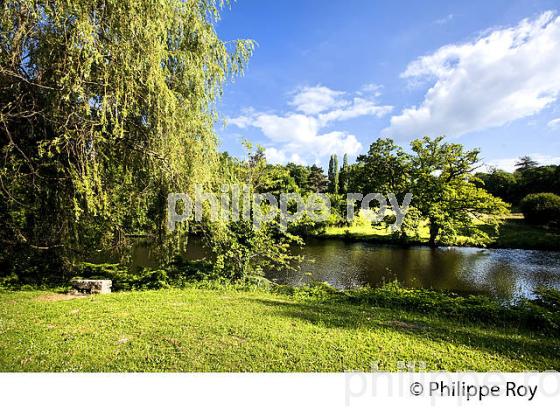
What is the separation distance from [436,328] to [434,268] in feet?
41.3

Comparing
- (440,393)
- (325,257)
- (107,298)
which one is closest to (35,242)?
(107,298)

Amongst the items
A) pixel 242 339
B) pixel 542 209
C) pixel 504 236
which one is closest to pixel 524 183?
pixel 542 209

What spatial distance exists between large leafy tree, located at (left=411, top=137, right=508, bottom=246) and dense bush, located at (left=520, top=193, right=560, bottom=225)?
706cm

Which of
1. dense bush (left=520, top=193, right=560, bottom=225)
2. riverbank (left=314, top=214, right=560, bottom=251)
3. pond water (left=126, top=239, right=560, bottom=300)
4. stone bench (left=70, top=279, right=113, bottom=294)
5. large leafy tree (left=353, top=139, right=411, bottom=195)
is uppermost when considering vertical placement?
large leafy tree (left=353, top=139, right=411, bottom=195)

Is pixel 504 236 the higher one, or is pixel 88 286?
pixel 504 236

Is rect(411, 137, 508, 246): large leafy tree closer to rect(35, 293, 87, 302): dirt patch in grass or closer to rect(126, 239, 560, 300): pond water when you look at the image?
rect(126, 239, 560, 300): pond water

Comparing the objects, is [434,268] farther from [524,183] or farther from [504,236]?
[524,183]

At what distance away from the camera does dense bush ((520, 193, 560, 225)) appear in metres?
26.9

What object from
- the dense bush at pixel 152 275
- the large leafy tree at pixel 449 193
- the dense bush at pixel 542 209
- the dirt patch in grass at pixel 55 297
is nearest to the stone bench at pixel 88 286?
the dirt patch in grass at pixel 55 297

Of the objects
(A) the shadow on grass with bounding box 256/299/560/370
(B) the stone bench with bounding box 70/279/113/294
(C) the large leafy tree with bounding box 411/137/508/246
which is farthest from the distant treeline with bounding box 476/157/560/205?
(B) the stone bench with bounding box 70/279/113/294

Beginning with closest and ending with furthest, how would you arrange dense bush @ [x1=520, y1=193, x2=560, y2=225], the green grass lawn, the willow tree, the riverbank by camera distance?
the green grass lawn
the willow tree
the riverbank
dense bush @ [x1=520, y1=193, x2=560, y2=225]

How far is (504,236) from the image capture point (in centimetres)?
2497

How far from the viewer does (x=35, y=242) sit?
8.71m

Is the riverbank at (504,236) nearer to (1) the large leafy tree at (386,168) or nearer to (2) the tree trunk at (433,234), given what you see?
(2) the tree trunk at (433,234)
